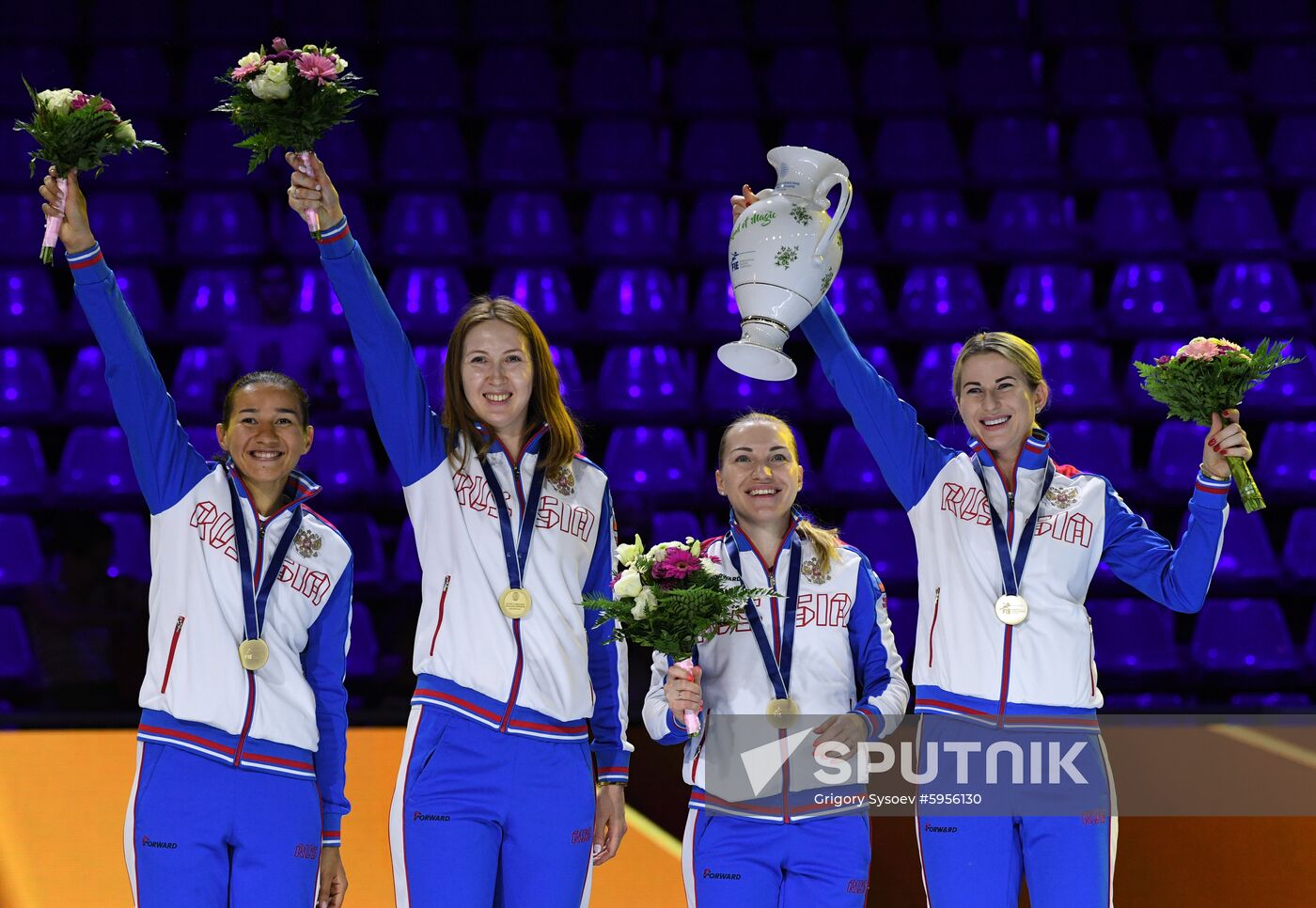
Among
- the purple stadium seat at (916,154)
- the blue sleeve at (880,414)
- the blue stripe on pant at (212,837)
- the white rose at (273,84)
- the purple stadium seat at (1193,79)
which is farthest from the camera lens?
the purple stadium seat at (1193,79)

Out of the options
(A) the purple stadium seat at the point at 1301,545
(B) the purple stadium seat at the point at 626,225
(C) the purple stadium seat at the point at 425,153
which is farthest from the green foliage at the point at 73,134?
(A) the purple stadium seat at the point at 1301,545

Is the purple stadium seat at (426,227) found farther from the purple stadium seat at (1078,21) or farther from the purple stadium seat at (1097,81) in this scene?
the purple stadium seat at (1078,21)

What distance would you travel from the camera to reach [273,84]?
9.36 feet

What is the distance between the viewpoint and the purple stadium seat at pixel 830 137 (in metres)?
7.27

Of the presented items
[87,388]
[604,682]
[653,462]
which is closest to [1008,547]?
[604,682]

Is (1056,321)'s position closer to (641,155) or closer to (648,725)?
(641,155)

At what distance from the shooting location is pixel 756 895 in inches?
118

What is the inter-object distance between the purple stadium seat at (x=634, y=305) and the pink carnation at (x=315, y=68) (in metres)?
3.79

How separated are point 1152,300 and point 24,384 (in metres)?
4.97

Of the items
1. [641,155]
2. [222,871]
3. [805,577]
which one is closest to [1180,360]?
[805,577]

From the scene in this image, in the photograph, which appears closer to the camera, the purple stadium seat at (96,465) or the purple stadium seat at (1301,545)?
the purple stadium seat at (96,465)

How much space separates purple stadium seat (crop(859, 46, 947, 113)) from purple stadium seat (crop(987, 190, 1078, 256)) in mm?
692

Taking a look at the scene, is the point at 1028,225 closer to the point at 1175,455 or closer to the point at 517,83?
the point at 1175,455

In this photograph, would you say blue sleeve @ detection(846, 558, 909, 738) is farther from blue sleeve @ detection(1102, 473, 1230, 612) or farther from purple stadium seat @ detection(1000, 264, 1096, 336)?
purple stadium seat @ detection(1000, 264, 1096, 336)
